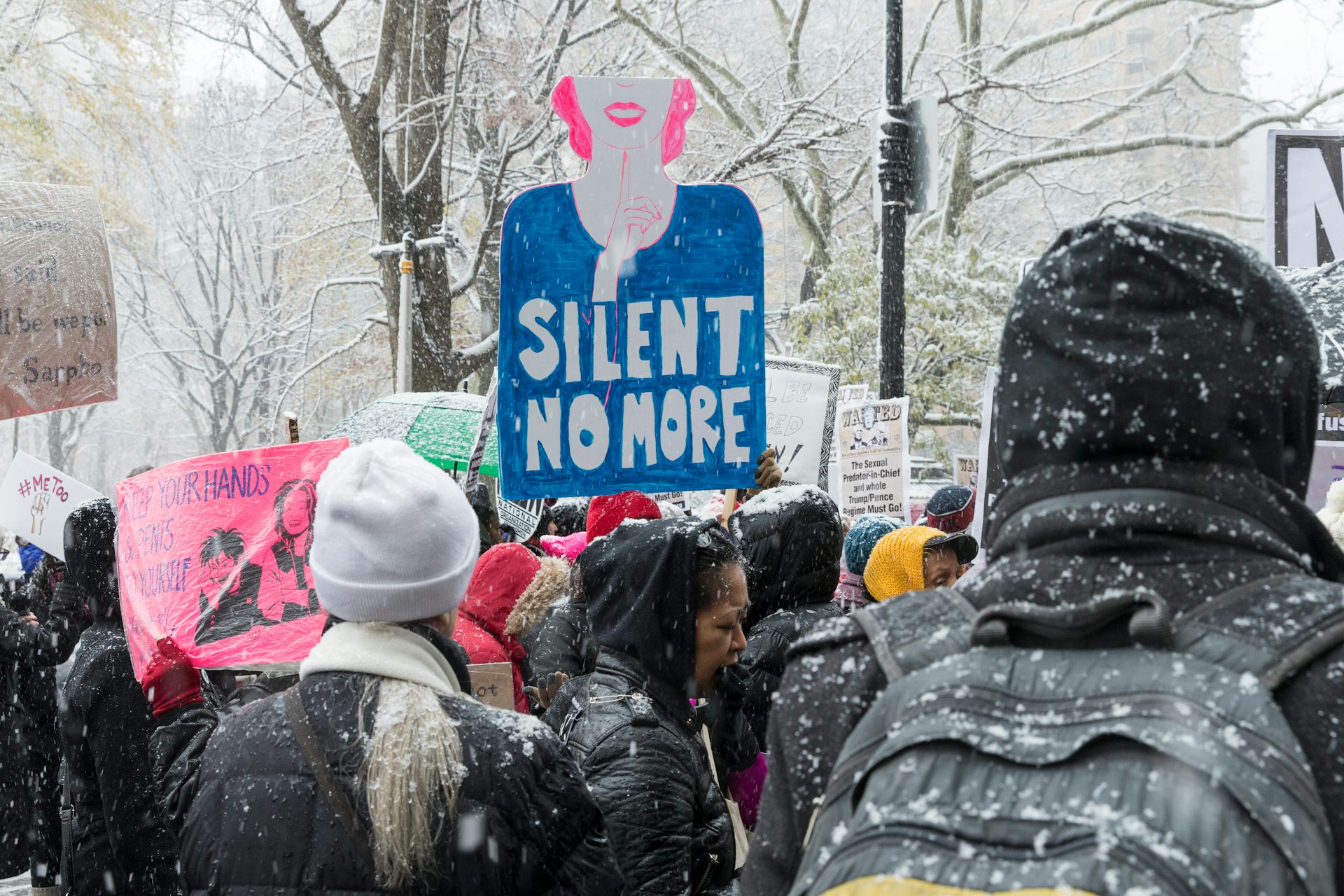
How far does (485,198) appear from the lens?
18359 mm

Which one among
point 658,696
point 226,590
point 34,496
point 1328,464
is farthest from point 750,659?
point 34,496

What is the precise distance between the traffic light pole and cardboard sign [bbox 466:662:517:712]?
5.92 meters

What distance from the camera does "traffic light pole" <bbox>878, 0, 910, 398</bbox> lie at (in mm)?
8992

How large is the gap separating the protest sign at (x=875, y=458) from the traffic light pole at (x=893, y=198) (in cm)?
26

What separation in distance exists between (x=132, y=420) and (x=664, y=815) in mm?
49507

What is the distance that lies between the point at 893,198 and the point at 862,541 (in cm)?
406

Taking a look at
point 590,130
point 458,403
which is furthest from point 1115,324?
point 458,403

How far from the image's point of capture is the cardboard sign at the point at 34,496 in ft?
22.4

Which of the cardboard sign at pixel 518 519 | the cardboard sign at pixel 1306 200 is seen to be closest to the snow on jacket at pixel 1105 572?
the cardboard sign at pixel 1306 200

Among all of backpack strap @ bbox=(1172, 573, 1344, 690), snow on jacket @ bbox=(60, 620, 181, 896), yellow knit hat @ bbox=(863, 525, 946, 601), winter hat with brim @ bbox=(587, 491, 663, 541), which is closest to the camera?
backpack strap @ bbox=(1172, 573, 1344, 690)

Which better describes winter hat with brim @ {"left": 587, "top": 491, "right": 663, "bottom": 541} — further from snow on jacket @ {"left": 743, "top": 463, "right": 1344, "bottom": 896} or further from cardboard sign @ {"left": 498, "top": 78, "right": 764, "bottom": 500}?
snow on jacket @ {"left": 743, "top": 463, "right": 1344, "bottom": 896}

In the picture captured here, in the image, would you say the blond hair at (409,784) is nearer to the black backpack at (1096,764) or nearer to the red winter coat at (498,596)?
the black backpack at (1096,764)

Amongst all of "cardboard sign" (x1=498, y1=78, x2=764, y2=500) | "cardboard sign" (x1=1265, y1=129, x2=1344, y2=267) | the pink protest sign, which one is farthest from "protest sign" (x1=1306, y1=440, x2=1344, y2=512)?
the pink protest sign

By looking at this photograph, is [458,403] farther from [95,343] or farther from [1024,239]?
[1024,239]
